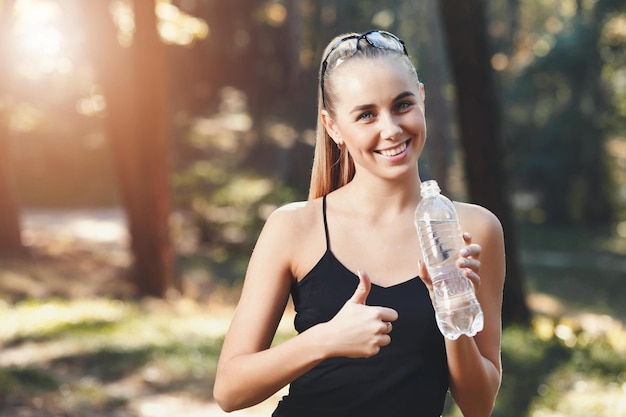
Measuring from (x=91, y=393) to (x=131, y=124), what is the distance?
731cm

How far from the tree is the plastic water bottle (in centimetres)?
1253

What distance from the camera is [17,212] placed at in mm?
18531

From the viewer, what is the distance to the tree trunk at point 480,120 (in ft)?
37.7

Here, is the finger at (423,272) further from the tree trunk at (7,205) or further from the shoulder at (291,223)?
the tree trunk at (7,205)

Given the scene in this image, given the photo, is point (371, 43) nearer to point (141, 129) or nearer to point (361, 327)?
point (361, 327)

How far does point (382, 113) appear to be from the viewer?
106 inches

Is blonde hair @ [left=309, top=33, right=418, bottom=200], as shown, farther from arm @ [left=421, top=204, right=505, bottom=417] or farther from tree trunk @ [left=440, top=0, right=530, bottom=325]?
tree trunk @ [left=440, top=0, right=530, bottom=325]

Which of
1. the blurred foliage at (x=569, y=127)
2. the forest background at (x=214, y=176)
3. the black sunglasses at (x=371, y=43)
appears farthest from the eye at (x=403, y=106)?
the blurred foliage at (x=569, y=127)

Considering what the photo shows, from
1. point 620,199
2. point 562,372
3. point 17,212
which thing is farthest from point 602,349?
point 620,199

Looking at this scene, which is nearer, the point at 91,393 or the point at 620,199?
the point at 91,393

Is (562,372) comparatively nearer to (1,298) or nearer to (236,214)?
(1,298)

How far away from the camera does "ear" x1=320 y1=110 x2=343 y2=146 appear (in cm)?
294

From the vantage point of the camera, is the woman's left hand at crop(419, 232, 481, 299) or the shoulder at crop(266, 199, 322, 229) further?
the shoulder at crop(266, 199, 322, 229)

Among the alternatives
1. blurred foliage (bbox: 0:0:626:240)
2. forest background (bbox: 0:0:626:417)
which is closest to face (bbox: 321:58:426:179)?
forest background (bbox: 0:0:626:417)
